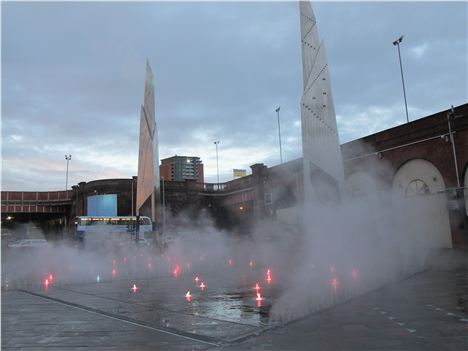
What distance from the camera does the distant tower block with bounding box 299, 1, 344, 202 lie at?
24.8 ft

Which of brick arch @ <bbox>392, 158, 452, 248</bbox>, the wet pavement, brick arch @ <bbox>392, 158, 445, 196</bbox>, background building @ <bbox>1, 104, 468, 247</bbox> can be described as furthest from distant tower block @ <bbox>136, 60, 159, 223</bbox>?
brick arch @ <bbox>392, 158, 445, 196</bbox>

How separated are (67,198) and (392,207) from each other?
1550 inches

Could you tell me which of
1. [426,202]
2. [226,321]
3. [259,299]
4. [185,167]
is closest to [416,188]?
[426,202]

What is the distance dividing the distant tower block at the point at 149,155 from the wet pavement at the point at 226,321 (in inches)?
237

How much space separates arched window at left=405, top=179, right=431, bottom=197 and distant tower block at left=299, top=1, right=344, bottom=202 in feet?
33.8

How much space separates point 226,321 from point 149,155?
945cm

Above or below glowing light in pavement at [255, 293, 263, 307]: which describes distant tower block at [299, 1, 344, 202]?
above

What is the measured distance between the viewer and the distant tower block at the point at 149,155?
13.8 metres

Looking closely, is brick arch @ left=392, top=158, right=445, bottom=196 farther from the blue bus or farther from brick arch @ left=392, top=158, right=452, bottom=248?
the blue bus

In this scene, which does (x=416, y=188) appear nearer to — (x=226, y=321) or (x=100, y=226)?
(x=226, y=321)

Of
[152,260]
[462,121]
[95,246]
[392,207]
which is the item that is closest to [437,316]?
[392,207]

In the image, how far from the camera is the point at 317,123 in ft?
25.2

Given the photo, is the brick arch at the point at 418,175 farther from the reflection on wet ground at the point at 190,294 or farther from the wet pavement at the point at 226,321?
the wet pavement at the point at 226,321

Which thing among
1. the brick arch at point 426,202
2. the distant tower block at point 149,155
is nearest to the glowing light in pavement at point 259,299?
the distant tower block at point 149,155
